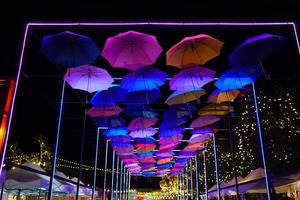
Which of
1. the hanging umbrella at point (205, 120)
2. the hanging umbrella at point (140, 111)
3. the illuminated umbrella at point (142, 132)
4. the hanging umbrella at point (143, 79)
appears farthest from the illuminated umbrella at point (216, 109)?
the illuminated umbrella at point (142, 132)

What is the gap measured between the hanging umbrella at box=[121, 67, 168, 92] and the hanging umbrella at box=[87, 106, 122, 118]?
1.62 m

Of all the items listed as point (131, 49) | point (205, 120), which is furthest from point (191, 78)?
point (205, 120)

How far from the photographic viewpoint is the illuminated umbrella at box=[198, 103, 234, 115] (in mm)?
9932

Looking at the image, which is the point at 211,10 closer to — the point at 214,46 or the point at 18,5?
the point at 214,46

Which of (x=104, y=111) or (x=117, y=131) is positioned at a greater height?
(x=117, y=131)

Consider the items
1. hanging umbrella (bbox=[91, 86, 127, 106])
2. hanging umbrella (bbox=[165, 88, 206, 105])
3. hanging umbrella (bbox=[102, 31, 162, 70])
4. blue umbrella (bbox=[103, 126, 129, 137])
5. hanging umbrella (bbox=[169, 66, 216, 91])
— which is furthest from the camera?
blue umbrella (bbox=[103, 126, 129, 137])

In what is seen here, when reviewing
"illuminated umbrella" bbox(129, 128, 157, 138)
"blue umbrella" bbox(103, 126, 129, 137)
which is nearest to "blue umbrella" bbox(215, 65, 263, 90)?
"illuminated umbrella" bbox(129, 128, 157, 138)

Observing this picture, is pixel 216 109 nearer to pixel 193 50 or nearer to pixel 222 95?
pixel 222 95

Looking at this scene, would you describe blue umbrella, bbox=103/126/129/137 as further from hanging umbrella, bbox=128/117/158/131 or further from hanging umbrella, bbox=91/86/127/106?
hanging umbrella, bbox=91/86/127/106

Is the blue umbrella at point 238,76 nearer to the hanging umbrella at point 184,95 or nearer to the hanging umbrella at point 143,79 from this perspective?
the hanging umbrella at point 184,95

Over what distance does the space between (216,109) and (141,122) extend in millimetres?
2637

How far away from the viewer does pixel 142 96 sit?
29.4 feet

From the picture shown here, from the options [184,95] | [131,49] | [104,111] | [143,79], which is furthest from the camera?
[104,111]

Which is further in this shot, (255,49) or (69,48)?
(255,49)
